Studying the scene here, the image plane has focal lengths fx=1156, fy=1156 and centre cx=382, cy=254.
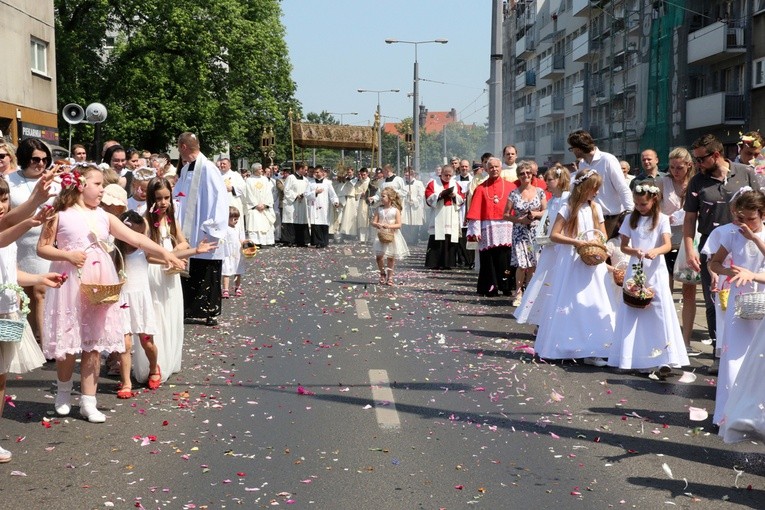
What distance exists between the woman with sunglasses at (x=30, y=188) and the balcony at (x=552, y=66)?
7454 centimetres

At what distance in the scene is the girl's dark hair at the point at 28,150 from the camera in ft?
31.5

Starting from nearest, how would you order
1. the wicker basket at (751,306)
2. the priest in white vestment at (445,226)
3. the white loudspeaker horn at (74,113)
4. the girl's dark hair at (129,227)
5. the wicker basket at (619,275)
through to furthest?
the wicker basket at (751,306)
the girl's dark hair at (129,227)
the wicker basket at (619,275)
the white loudspeaker horn at (74,113)
the priest in white vestment at (445,226)

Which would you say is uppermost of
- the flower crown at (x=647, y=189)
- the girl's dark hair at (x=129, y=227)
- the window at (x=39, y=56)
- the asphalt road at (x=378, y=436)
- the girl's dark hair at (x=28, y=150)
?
the window at (x=39, y=56)

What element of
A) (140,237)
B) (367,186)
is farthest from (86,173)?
(367,186)

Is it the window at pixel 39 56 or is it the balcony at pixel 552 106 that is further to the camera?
the balcony at pixel 552 106

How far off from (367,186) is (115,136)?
15.5m

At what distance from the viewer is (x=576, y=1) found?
72.3 m

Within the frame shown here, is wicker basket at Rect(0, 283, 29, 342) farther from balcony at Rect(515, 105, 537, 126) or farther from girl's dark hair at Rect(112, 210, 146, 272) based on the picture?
balcony at Rect(515, 105, 537, 126)

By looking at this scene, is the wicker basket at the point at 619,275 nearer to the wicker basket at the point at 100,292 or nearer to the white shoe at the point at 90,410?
the wicker basket at the point at 100,292

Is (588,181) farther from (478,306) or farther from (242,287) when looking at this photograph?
(242,287)

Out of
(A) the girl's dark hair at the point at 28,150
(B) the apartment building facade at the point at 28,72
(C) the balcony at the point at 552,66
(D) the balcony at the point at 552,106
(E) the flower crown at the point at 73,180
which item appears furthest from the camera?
(D) the balcony at the point at 552,106

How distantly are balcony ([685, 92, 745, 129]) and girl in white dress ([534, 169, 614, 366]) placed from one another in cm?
3423

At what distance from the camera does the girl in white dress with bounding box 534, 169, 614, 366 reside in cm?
1042

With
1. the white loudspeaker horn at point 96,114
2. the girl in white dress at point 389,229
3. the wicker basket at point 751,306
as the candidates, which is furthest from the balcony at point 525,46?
the wicker basket at point 751,306
